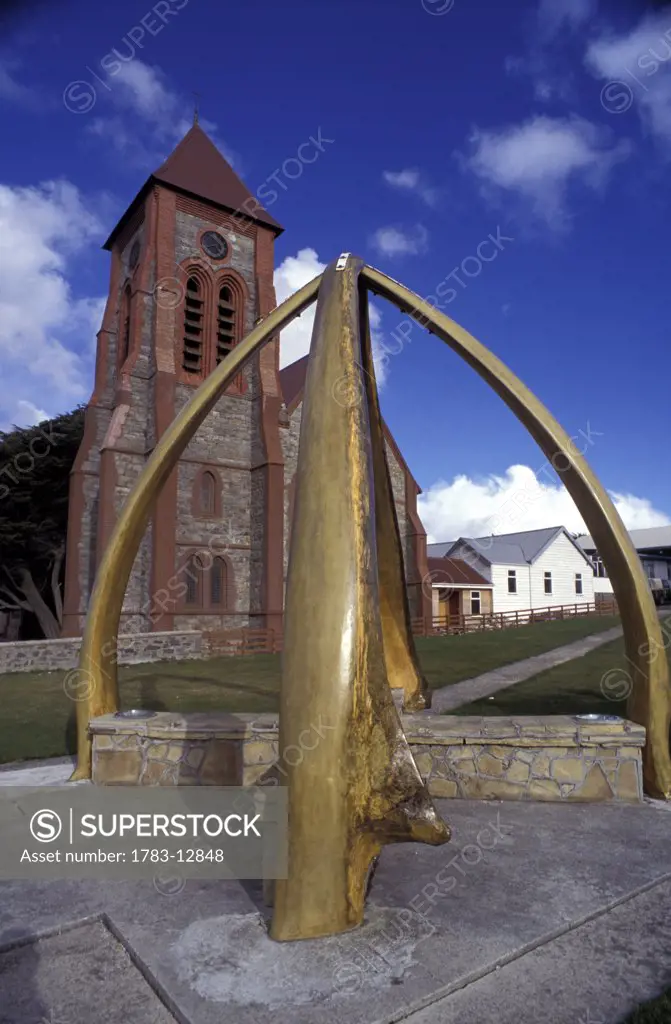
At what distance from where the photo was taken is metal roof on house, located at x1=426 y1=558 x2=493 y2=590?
35.0 meters

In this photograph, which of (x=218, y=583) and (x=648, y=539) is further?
(x=648, y=539)

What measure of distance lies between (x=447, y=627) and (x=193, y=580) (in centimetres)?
1257

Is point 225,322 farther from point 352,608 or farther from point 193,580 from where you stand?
point 352,608

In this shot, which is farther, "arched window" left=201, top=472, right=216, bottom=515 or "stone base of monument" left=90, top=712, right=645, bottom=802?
"arched window" left=201, top=472, right=216, bottom=515

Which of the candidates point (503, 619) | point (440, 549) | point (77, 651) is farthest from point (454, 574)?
point (77, 651)

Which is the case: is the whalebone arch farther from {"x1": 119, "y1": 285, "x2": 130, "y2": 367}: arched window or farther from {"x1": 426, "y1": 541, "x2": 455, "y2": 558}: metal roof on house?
{"x1": 426, "y1": 541, "x2": 455, "y2": 558}: metal roof on house

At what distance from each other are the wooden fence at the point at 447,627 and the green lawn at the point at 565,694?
12.5 feet

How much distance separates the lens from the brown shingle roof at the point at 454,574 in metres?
35.1

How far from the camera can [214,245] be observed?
2797cm

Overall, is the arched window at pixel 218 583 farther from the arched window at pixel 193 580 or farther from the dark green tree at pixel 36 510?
the dark green tree at pixel 36 510

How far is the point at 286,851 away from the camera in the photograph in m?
3.38

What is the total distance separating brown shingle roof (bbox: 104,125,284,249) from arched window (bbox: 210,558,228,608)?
15704 mm

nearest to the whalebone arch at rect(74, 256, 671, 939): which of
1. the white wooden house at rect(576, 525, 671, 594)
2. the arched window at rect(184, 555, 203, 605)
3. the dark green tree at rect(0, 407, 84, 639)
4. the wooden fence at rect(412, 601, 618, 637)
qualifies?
the arched window at rect(184, 555, 203, 605)

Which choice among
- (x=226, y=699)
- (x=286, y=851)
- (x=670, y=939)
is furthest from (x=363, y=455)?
(x=226, y=699)
